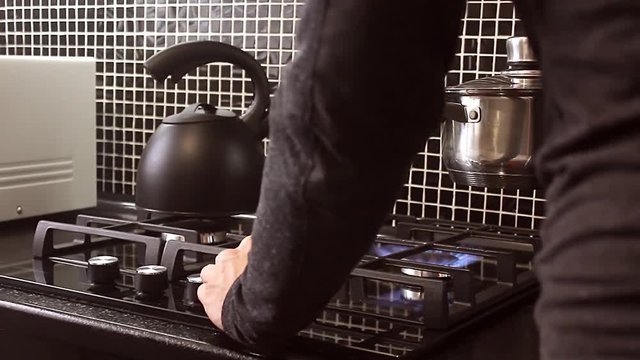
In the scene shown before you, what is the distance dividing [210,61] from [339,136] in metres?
0.60

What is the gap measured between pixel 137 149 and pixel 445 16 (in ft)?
3.39

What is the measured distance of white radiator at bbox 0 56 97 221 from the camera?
4.24 feet

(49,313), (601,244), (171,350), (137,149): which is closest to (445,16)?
(601,244)

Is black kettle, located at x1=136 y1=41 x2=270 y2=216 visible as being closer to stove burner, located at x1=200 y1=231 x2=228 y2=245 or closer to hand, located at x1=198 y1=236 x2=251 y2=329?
stove burner, located at x1=200 y1=231 x2=228 y2=245

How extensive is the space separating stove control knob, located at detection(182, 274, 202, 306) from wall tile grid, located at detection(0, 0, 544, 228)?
489mm

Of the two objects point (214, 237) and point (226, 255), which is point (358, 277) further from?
point (214, 237)

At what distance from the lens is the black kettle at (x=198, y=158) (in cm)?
112

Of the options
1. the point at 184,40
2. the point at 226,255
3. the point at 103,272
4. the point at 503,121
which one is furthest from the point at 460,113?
the point at 184,40

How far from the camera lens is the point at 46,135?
1357 millimetres

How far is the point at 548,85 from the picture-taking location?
0.52 m

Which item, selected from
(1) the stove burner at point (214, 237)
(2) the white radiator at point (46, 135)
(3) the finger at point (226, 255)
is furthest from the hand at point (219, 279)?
(2) the white radiator at point (46, 135)

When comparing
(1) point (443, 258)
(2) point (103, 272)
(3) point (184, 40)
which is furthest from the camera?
(3) point (184, 40)

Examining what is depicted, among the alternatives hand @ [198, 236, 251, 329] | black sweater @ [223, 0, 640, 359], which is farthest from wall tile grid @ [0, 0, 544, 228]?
black sweater @ [223, 0, 640, 359]

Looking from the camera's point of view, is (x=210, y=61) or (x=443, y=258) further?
(x=210, y=61)
